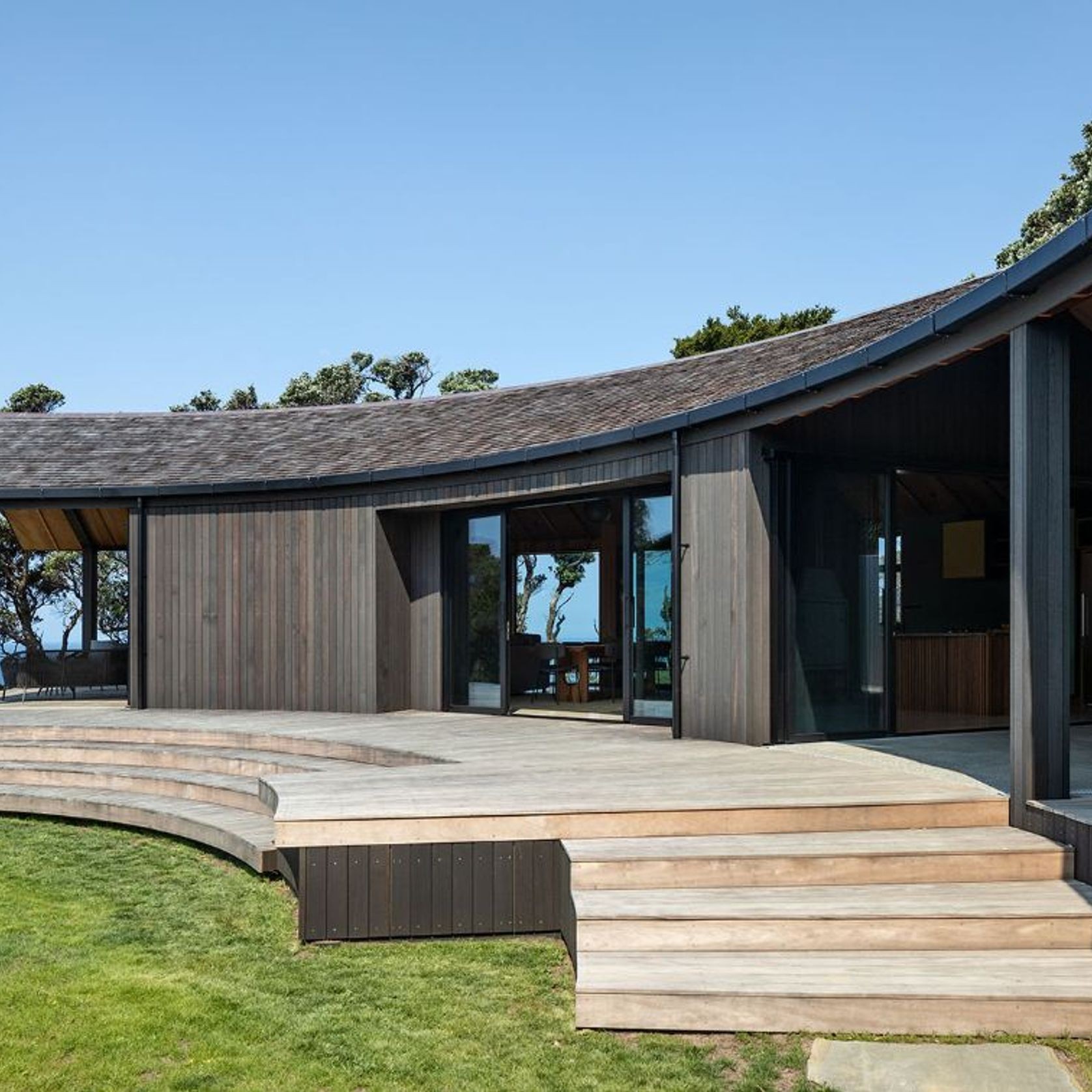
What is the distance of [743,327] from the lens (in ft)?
87.8

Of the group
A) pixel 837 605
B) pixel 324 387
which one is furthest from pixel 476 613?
pixel 324 387

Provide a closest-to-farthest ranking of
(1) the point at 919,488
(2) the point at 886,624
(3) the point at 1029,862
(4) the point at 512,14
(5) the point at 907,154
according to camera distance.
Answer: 1. (3) the point at 1029,862
2. (2) the point at 886,624
3. (1) the point at 919,488
4. (4) the point at 512,14
5. (5) the point at 907,154

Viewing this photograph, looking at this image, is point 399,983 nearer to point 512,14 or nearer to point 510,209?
point 512,14

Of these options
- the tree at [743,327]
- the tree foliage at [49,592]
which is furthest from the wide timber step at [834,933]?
the tree at [743,327]

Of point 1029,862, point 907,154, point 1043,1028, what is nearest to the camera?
point 1043,1028

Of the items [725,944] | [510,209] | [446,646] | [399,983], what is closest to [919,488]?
[446,646]

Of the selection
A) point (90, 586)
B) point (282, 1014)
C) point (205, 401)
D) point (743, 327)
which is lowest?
point (282, 1014)

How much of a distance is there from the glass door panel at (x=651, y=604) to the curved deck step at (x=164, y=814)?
3.47m

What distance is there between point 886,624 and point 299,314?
1242 inches

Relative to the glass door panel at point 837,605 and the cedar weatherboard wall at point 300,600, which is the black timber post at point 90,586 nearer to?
the cedar weatherboard wall at point 300,600

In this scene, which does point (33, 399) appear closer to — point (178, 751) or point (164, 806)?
point (178, 751)

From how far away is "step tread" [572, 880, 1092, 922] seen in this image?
154 inches

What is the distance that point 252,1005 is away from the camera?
3.79m

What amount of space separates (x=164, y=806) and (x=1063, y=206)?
1873 centimetres
